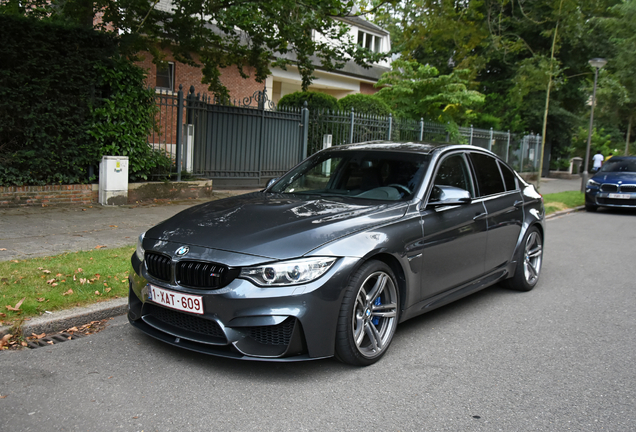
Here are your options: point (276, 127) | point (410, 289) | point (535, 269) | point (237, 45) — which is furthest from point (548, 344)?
point (276, 127)

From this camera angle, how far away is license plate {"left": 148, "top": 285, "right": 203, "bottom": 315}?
11.7ft

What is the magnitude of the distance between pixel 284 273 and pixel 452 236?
1868 millimetres

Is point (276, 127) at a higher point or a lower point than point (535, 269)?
higher

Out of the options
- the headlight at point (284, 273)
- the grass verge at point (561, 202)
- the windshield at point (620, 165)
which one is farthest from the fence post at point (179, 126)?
the windshield at point (620, 165)

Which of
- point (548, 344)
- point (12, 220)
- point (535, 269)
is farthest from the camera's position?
point (12, 220)

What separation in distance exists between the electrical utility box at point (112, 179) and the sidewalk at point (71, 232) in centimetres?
26

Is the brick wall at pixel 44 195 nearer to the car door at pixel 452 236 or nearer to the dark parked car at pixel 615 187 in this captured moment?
the car door at pixel 452 236

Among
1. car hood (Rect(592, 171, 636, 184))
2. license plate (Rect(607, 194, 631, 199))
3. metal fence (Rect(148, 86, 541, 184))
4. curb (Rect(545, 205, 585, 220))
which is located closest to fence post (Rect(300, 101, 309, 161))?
metal fence (Rect(148, 86, 541, 184))

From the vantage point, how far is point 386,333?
4121 millimetres

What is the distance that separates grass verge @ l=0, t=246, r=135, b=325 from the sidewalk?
141mm

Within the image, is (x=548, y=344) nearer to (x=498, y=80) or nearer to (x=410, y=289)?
(x=410, y=289)

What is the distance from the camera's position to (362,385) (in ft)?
11.9

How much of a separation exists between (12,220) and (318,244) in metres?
6.66

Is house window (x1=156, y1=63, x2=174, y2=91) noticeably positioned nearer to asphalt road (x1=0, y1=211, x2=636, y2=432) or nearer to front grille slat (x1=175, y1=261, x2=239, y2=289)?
asphalt road (x1=0, y1=211, x2=636, y2=432)
